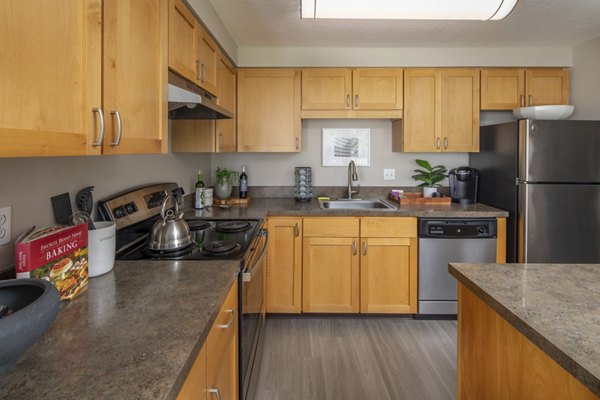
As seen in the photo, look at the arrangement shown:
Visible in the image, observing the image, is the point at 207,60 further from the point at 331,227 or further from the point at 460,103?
the point at 460,103

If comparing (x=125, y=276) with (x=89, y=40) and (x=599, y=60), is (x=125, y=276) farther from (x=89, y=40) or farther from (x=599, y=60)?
(x=599, y=60)

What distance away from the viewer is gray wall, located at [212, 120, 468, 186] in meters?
3.30

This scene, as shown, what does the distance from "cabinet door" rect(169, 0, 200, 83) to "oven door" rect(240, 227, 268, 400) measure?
871mm

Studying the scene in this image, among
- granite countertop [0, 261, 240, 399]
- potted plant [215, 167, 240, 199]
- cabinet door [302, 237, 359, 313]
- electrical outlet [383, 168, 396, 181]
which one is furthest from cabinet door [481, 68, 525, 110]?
granite countertop [0, 261, 240, 399]

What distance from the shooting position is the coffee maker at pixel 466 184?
299cm

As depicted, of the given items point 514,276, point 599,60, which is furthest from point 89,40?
point 599,60

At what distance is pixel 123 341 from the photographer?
2.59 ft

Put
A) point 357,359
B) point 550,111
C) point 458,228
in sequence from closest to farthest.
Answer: point 357,359, point 458,228, point 550,111

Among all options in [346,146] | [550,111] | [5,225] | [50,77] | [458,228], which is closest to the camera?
[50,77]

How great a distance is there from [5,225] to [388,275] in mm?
2279

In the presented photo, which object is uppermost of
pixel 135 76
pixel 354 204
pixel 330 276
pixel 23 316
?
pixel 135 76

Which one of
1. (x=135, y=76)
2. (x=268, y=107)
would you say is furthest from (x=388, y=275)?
(x=135, y=76)

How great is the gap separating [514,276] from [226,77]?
2.21 metres

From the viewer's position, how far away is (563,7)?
7.36ft
